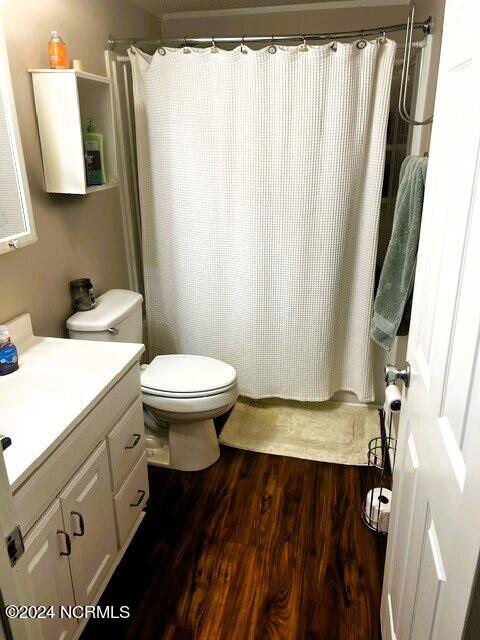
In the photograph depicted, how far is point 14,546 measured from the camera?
2.12ft

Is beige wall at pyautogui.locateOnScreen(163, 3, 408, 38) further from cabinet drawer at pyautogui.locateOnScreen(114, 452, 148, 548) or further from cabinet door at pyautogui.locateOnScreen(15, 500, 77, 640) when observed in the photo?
cabinet door at pyautogui.locateOnScreen(15, 500, 77, 640)

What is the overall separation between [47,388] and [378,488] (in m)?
1.39

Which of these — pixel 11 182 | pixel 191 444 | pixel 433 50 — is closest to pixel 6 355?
pixel 11 182

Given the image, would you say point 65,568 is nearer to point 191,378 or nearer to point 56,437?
point 56,437

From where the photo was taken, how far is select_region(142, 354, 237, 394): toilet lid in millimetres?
2107

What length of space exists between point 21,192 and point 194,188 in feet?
3.19

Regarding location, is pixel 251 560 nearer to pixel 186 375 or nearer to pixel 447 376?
pixel 186 375

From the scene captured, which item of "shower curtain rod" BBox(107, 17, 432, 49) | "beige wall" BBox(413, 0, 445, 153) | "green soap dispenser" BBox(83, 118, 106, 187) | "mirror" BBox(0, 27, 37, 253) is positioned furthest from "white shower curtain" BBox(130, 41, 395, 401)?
"mirror" BBox(0, 27, 37, 253)

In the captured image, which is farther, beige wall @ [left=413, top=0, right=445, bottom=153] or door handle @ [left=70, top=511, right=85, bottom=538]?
beige wall @ [left=413, top=0, right=445, bottom=153]

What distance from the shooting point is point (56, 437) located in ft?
4.11

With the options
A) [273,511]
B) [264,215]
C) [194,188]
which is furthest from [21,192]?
[273,511]

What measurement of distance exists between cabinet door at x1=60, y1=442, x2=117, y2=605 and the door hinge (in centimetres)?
70

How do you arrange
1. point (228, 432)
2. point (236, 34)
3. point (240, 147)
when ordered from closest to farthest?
1. point (240, 147)
2. point (228, 432)
3. point (236, 34)

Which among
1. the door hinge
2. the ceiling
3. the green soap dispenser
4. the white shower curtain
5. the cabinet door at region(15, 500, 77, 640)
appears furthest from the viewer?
the ceiling
